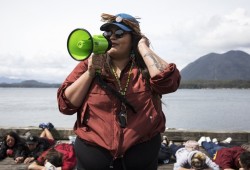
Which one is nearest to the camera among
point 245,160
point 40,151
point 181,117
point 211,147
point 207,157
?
point 245,160

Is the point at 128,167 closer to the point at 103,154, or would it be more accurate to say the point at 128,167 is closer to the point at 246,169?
the point at 103,154

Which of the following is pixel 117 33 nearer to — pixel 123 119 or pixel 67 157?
pixel 123 119

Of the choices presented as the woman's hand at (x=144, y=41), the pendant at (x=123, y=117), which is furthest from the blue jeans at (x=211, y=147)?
the pendant at (x=123, y=117)

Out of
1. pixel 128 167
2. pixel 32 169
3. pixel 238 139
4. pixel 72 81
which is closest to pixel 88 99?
pixel 72 81

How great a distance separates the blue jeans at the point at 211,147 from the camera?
24.5 feet

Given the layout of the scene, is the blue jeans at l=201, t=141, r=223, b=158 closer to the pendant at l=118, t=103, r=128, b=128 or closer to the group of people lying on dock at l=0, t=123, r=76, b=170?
the group of people lying on dock at l=0, t=123, r=76, b=170

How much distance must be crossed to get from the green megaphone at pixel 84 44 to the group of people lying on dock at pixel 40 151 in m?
4.44

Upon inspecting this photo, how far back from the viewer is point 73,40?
238cm

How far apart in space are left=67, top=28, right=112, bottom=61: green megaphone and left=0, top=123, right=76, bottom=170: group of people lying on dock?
4.44m

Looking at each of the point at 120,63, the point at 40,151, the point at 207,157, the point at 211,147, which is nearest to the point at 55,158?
the point at 40,151

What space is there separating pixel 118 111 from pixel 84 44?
1.53 feet

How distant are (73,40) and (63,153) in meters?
4.75

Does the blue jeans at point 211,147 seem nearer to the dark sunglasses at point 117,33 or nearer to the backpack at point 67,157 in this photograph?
the backpack at point 67,157

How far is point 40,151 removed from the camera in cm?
782
